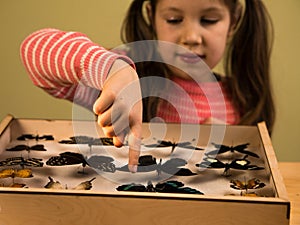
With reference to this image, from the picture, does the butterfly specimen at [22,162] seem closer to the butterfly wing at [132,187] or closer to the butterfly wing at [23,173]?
the butterfly wing at [23,173]

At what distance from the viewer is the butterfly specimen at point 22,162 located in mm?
1457

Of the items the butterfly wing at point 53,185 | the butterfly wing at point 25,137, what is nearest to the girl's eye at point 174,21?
the butterfly wing at point 25,137

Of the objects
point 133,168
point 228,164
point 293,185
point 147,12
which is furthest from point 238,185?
point 147,12

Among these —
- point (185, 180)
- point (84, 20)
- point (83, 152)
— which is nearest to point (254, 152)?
point (185, 180)

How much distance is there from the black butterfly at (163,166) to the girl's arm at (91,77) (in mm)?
32

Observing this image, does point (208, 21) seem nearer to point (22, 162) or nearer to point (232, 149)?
point (232, 149)

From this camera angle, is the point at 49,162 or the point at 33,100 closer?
the point at 49,162

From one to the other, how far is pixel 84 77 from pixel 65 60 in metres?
0.07

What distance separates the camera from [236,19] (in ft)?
6.65

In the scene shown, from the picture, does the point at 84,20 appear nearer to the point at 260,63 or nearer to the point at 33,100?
the point at 33,100

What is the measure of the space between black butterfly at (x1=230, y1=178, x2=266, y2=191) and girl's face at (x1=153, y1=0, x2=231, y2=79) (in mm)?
693

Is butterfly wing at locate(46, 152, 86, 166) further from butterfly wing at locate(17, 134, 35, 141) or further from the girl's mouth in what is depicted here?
the girl's mouth

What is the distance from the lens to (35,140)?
165cm

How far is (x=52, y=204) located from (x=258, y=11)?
1.10m
